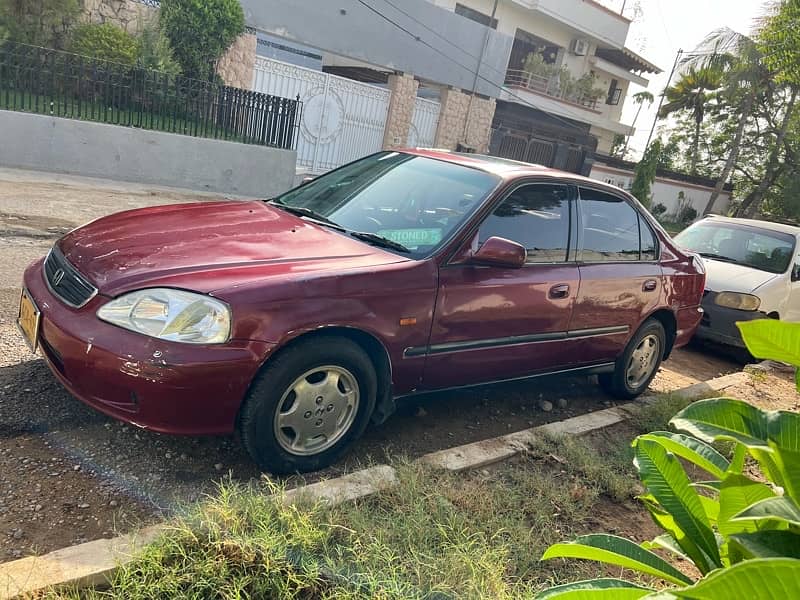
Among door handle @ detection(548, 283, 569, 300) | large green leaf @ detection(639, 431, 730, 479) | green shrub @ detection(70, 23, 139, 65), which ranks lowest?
door handle @ detection(548, 283, 569, 300)

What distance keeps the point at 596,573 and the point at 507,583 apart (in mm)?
508

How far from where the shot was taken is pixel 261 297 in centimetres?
281

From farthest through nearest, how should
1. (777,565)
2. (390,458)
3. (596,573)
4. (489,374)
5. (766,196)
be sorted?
1. (766,196)
2. (489,374)
3. (390,458)
4. (596,573)
5. (777,565)

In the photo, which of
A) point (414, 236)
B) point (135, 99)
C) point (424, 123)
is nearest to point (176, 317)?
point (414, 236)

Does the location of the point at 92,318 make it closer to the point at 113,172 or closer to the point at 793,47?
the point at 113,172

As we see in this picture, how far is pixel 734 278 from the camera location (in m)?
7.42

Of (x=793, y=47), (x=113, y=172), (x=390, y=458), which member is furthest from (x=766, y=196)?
(x=390, y=458)

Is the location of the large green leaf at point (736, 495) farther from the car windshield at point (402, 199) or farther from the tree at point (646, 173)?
the tree at point (646, 173)

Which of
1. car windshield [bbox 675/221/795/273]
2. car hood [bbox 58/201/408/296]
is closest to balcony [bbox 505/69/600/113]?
car windshield [bbox 675/221/795/273]

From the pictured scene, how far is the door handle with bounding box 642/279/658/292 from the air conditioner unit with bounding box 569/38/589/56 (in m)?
24.4

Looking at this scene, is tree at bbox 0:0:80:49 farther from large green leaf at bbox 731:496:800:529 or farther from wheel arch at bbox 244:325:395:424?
large green leaf at bbox 731:496:800:529

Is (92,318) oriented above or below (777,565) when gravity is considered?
below

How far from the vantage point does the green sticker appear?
3.58 meters

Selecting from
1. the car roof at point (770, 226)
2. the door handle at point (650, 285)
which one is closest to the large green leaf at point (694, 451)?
the door handle at point (650, 285)
